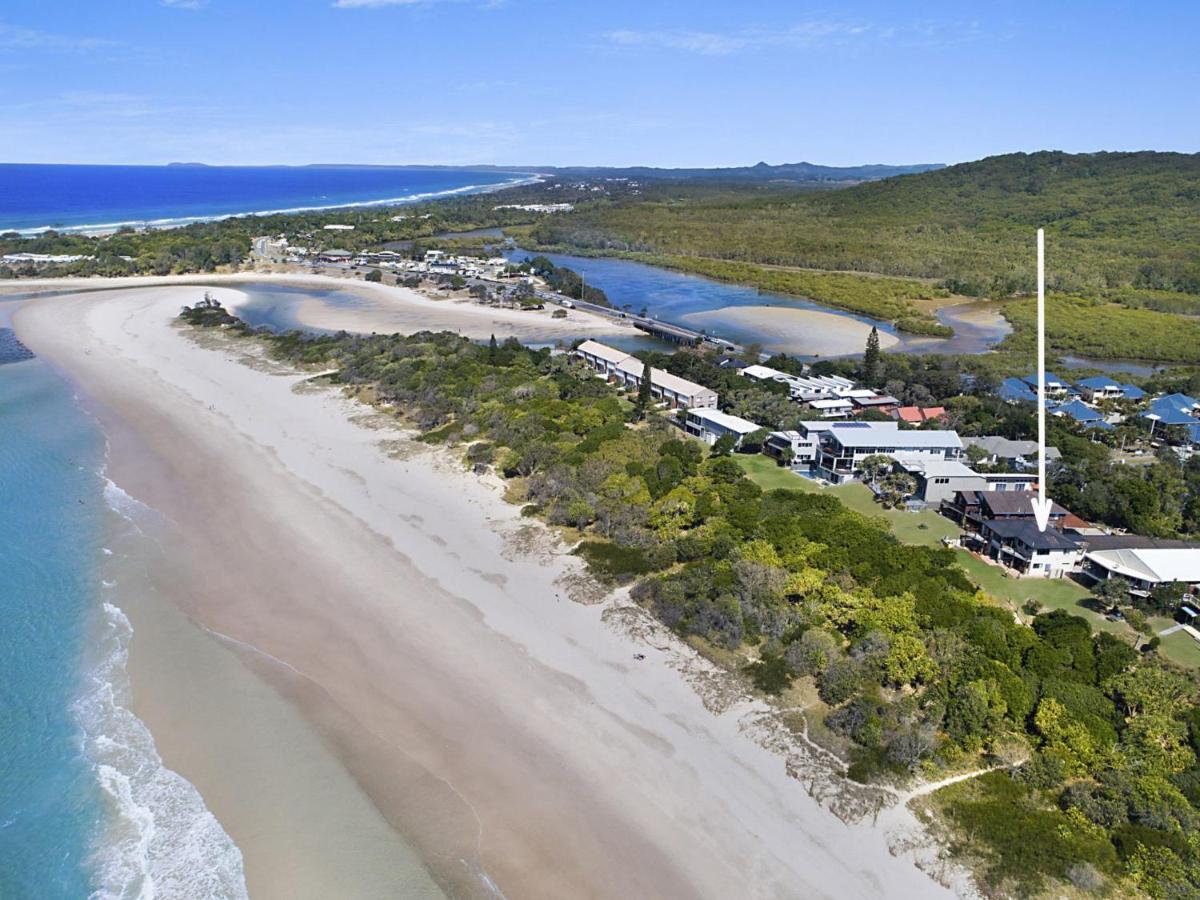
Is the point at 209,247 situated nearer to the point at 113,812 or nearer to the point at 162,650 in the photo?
the point at 162,650

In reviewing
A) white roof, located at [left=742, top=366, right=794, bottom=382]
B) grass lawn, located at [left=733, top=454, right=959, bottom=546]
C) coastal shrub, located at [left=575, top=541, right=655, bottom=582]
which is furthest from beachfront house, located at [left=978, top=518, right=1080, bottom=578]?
white roof, located at [left=742, top=366, right=794, bottom=382]

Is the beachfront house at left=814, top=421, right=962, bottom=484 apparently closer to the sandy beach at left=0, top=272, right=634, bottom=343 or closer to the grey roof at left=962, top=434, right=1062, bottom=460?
the grey roof at left=962, top=434, right=1062, bottom=460

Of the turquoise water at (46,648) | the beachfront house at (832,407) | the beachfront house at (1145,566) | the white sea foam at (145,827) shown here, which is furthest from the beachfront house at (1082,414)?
the turquoise water at (46,648)

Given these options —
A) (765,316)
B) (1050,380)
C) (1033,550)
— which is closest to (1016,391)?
(1050,380)

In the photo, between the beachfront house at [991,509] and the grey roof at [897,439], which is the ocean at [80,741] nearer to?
the beachfront house at [991,509]

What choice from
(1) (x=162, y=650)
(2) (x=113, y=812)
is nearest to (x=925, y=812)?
(2) (x=113, y=812)
